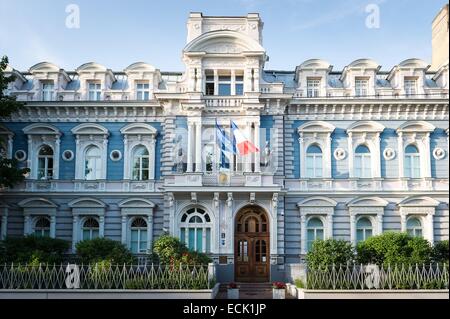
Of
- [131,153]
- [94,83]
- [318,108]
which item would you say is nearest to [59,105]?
[94,83]

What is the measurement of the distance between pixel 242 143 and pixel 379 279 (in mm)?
10732

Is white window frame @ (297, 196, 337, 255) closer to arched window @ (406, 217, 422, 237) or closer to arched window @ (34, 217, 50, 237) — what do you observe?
arched window @ (406, 217, 422, 237)

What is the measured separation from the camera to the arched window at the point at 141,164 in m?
32.5

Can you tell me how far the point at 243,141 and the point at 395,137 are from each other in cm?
903

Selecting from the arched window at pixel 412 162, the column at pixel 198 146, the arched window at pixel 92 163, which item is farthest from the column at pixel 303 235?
the arched window at pixel 92 163

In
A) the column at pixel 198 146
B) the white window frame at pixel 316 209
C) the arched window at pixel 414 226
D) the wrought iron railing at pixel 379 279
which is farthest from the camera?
the arched window at pixel 414 226

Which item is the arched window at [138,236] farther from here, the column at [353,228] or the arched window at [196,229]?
the column at [353,228]

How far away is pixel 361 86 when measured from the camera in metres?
33.1

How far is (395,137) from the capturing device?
32.2 metres

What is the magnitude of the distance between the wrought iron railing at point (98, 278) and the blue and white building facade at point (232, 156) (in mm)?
7229

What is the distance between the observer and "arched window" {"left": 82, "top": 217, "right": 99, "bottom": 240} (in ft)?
105

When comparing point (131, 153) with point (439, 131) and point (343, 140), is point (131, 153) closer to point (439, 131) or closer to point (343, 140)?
point (343, 140)

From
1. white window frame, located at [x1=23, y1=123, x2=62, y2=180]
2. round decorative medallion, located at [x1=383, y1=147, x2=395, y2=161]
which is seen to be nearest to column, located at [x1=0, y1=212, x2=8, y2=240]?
white window frame, located at [x1=23, y1=123, x2=62, y2=180]

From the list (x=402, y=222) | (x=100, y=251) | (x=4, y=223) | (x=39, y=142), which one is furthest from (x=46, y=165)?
(x=402, y=222)
